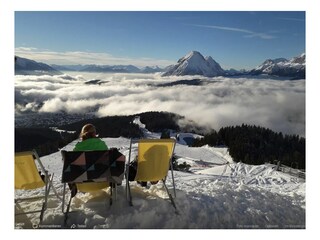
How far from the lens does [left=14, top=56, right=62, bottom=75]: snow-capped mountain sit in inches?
271

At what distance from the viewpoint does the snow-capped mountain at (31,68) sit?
22.6 ft

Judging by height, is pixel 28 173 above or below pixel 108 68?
below

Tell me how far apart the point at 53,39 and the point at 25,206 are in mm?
3618

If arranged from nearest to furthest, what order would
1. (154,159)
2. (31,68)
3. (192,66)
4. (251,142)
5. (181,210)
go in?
(181,210), (154,159), (31,68), (192,66), (251,142)

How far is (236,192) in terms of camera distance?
5.88m

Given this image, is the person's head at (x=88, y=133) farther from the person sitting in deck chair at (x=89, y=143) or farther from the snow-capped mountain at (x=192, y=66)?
the snow-capped mountain at (x=192, y=66)

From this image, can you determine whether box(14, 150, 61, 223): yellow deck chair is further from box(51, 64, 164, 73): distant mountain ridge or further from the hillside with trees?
the hillside with trees

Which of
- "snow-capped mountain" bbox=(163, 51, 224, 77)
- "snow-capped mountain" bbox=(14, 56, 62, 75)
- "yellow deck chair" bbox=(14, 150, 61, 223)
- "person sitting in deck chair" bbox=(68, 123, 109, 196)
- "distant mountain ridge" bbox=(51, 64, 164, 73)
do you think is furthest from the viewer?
"snow-capped mountain" bbox=(163, 51, 224, 77)

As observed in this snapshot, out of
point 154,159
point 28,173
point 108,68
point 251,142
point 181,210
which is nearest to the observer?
point 28,173

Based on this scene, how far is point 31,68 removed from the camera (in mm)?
7832

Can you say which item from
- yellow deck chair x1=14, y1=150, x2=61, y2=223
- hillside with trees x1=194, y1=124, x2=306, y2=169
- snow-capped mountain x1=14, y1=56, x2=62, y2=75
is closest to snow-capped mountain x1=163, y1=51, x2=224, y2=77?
snow-capped mountain x1=14, y1=56, x2=62, y2=75

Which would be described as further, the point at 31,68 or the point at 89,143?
the point at 31,68

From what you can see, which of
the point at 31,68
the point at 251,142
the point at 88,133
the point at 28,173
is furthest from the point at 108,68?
the point at 251,142

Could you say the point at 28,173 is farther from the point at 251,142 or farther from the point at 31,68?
the point at 251,142
